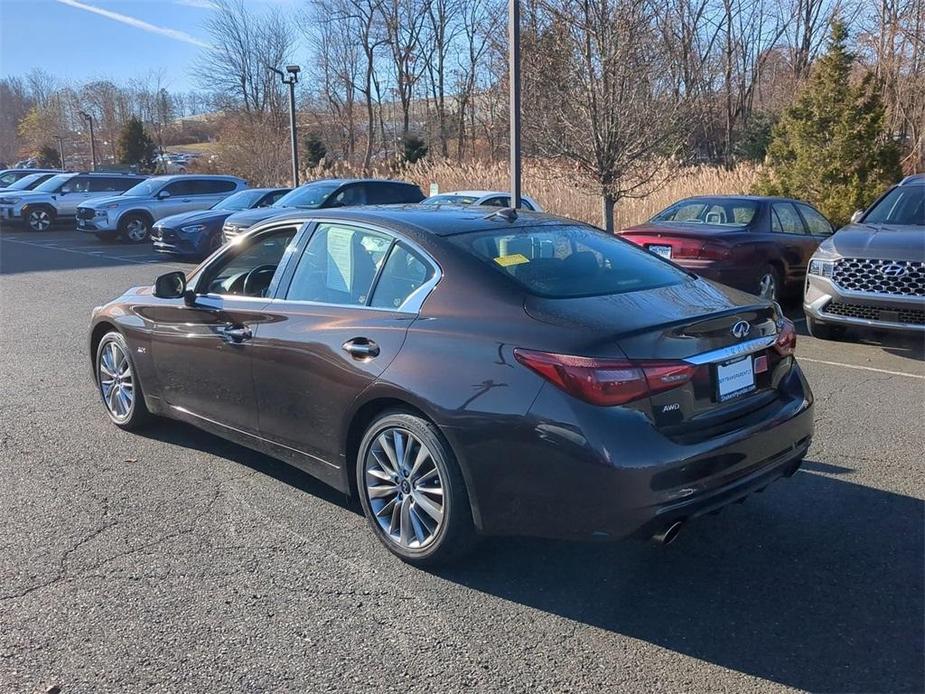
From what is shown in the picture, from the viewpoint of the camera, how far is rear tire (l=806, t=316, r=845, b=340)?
8.36m

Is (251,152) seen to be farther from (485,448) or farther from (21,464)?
(485,448)

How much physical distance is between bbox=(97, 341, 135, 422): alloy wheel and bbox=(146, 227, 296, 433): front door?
507mm

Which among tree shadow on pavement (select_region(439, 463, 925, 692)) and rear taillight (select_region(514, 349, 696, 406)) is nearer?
tree shadow on pavement (select_region(439, 463, 925, 692))

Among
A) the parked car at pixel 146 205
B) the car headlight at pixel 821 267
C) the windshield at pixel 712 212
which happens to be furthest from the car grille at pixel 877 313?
the parked car at pixel 146 205

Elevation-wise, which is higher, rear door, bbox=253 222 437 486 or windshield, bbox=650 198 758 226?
windshield, bbox=650 198 758 226

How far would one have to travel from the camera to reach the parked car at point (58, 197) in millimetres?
25578

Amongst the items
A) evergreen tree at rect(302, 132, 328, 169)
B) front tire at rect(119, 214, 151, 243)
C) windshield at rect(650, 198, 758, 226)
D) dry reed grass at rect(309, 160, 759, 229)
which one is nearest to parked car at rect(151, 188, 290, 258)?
front tire at rect(119, 214, 151, 243)

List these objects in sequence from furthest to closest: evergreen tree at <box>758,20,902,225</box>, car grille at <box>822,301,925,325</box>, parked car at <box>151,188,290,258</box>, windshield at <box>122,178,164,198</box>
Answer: windshield at <box>122,178,164,198</box> → parked car at <box>151,188,290,258</box> → evergreen tree at <box>758,20,902,225</box> → car grille at <box>822,301,925,325</box>

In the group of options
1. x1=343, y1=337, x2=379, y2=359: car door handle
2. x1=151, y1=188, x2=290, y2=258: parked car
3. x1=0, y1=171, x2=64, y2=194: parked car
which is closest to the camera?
x1=343, y1=337, x2=379, y2=359: car door handle

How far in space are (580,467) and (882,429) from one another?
3.38m

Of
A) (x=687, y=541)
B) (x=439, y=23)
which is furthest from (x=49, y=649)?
(x=439, y=23)

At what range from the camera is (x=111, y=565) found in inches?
148

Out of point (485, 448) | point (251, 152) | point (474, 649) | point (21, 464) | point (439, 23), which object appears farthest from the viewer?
point (439, 23)

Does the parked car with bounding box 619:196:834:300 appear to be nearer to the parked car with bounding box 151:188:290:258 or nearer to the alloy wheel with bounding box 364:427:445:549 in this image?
the alloy wheel with bounding box 364:427:445:549
